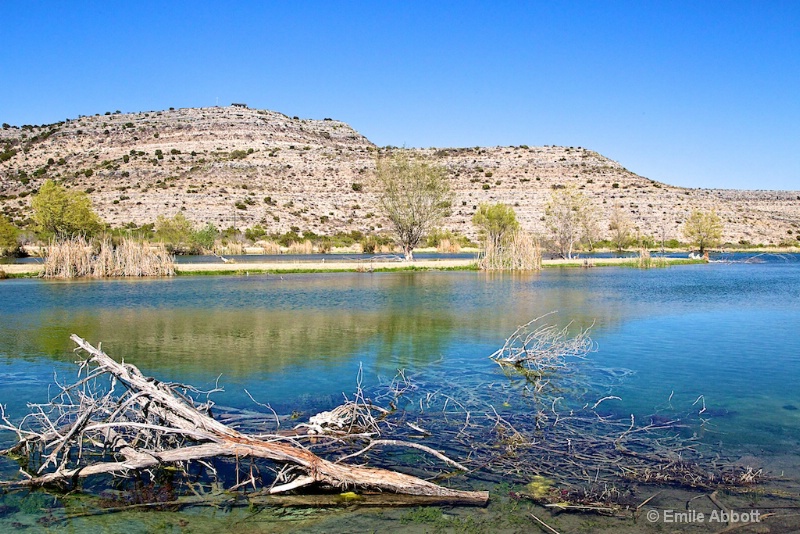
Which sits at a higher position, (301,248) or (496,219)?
(496,219)

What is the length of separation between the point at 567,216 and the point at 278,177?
46.4 metres

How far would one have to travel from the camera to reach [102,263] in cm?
3266

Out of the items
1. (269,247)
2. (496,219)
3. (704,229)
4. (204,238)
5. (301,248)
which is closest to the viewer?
(496,219)

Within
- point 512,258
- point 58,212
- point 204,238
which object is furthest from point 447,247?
point 58,212

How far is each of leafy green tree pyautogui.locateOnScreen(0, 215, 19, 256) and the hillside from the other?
19005 mm

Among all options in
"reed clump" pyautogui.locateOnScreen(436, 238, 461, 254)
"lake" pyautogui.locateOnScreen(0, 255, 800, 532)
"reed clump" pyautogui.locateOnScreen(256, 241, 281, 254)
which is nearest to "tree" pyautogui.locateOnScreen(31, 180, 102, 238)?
"reed clump" pyautogui.locateOnScreen(256, 241, 281, 254)

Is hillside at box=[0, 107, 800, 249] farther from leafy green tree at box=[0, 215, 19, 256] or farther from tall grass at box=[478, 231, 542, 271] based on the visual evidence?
tall grass at box=[478, 231, 542, 271]

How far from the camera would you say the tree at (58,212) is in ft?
143

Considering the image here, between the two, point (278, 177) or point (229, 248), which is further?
point (278, 177)

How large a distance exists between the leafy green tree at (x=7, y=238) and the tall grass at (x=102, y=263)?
17.2 metres

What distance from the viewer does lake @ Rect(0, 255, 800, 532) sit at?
19.8 ft

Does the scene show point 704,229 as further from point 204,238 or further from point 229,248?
point 204,238

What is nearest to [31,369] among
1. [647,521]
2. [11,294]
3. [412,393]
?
[412,393]

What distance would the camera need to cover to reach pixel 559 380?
1049cm
